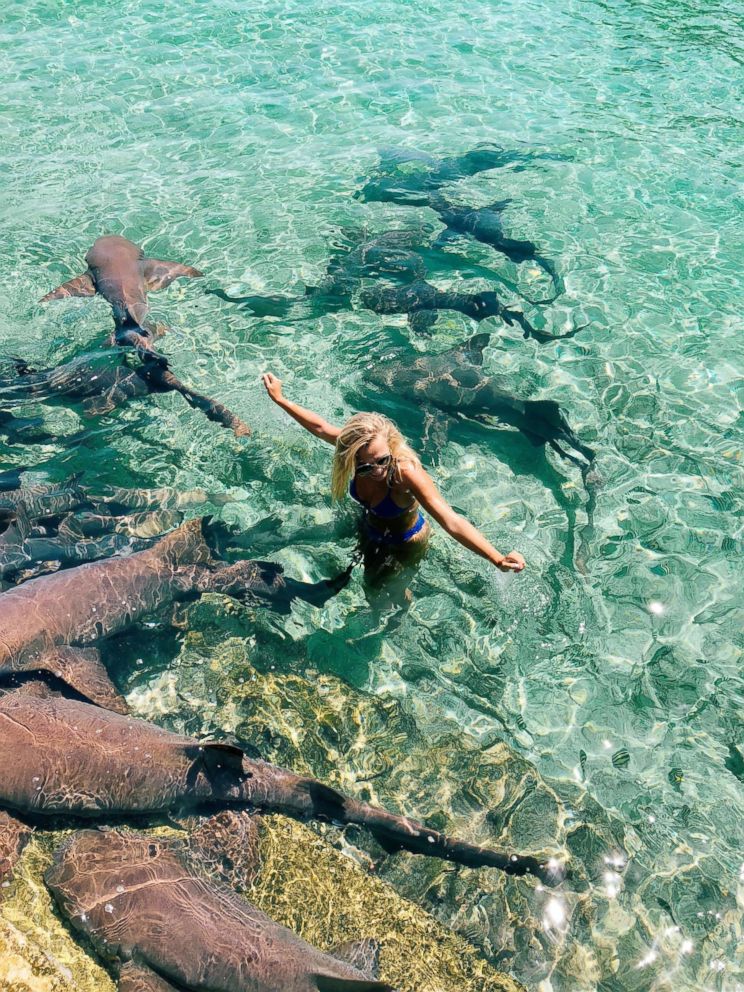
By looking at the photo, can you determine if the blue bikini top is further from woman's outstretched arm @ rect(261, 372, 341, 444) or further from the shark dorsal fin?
the shark dorsal fin

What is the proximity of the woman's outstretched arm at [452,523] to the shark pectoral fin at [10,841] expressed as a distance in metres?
2.74

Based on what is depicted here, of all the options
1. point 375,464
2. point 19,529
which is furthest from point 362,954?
point 19,529

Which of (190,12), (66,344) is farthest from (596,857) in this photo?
(190,12)

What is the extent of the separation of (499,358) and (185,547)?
3.84m

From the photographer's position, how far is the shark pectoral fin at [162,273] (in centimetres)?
894

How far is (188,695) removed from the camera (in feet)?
17.6

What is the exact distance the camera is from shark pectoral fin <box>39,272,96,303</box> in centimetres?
873

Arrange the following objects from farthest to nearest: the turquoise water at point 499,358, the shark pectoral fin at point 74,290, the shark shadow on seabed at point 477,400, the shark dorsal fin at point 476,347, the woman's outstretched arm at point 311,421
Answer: the shark pectoral fin at point 74,290
the shark dorsal fin at point 476,347
the shark shadow on seabed at point 477,400
the woman's outstretched arm at point 311,421
the turquoise water at point 499,358

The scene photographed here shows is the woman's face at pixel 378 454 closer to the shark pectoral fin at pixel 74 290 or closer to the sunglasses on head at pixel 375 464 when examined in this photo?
the sunglasses on head at pixel 375 464

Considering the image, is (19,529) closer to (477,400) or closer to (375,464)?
(375,464)

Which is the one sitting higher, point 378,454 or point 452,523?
point 378,454

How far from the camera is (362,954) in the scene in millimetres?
4090

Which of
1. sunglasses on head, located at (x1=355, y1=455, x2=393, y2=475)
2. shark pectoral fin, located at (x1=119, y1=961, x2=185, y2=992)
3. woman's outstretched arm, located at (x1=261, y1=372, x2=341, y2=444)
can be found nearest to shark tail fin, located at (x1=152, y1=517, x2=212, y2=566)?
woman's outstretched arm, located at (x1=261, y1=372, x2=341, y2=444)

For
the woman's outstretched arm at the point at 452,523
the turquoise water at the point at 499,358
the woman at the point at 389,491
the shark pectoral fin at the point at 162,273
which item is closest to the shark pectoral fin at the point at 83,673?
the turquoise water at the point at 499,358
